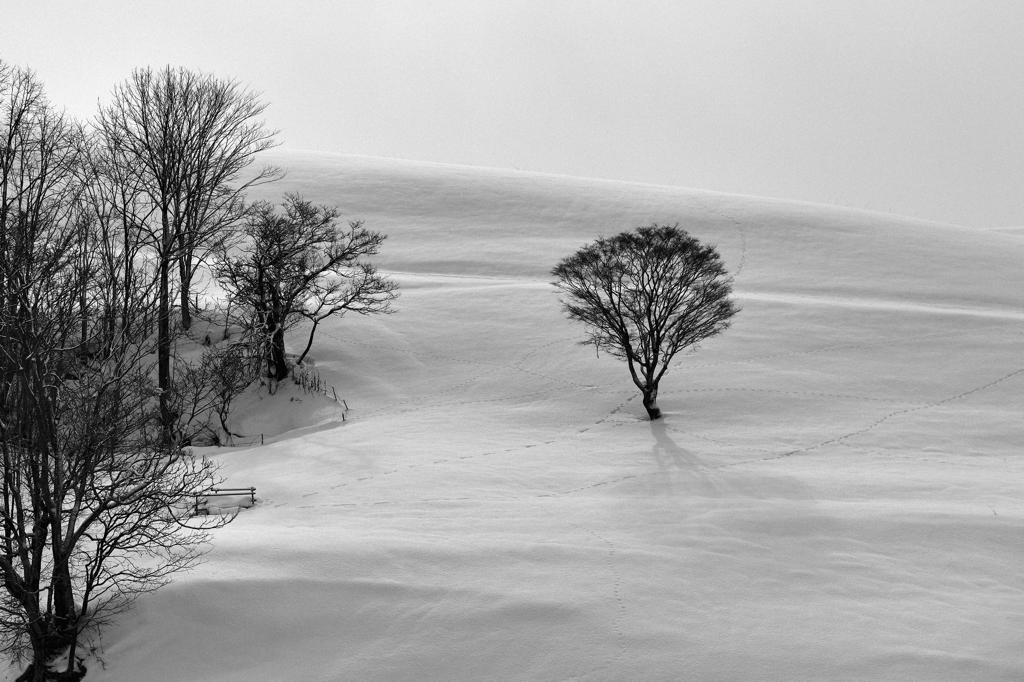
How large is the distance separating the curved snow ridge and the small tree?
1048 centimetres

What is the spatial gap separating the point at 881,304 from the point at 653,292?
1522cm

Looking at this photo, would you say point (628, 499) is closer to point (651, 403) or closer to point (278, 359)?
point (651, 403)

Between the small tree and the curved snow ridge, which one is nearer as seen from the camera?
the small tree

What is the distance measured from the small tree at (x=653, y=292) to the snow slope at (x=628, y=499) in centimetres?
213

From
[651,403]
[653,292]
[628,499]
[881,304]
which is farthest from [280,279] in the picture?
[881,304]

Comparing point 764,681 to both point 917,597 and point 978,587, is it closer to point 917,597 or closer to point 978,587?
point 917,597

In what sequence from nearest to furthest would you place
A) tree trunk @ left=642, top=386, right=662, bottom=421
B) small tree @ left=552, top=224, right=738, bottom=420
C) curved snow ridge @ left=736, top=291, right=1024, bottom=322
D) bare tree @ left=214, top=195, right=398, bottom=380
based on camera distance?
tree trunk @ left=642, top=386, right=662, bottom=421 → small tree @ left=552, top=224, right=738, bottom=420 → bare tree @ left=214, top=195, right=398, bottom=380 → curved snow ridge @ left=736, top=291, right=1024, bottom=322

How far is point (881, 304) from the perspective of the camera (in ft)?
119

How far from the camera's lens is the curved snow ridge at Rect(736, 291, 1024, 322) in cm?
3491

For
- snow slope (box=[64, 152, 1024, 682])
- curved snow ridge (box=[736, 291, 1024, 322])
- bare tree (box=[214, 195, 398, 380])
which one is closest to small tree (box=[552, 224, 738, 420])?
snow slope (box=[64, 152, 1024, 682])

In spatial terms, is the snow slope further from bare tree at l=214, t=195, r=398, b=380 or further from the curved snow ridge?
bare tree at l=214, t=195, r=398, b=380

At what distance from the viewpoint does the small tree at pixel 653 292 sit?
2633 cm

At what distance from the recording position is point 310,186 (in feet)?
169

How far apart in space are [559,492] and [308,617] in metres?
7.99
